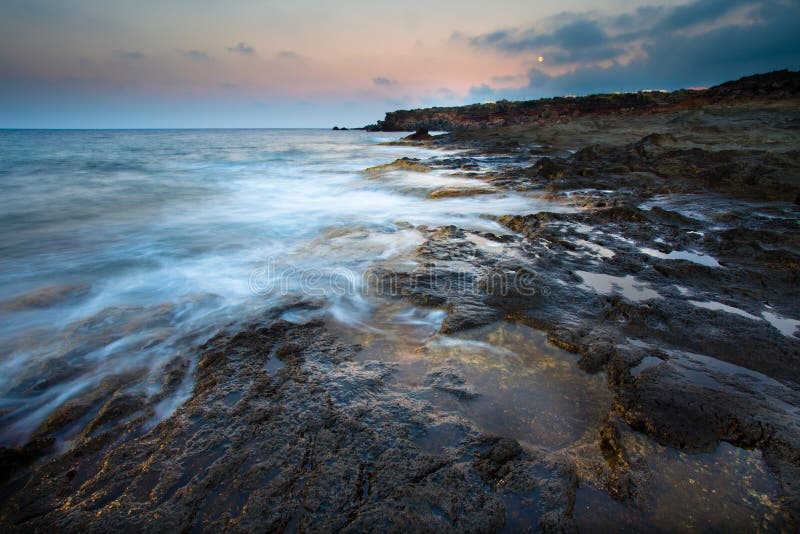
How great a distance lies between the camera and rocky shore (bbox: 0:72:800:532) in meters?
1.43

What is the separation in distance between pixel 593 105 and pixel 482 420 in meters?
52.1

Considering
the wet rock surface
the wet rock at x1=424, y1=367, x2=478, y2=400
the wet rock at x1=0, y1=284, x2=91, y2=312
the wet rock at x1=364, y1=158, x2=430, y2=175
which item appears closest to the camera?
the wet rock surface

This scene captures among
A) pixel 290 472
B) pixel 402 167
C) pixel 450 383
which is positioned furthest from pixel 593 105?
pixel 290 472

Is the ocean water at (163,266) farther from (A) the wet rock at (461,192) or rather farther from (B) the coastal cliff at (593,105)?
(B) the coastal cliff at (593,105)

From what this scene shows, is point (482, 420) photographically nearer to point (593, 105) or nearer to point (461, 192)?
point (461, 192)

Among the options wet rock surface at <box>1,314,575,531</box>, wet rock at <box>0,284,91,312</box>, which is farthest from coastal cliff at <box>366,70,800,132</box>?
wet rock at <box>0,284,91,312</box>

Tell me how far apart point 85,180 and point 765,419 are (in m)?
18.6

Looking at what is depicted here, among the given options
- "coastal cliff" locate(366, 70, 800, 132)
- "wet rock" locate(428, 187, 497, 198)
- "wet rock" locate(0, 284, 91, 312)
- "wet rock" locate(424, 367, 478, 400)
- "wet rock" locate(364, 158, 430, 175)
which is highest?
"coastal cliff" locate(366, 70, 800, 132)

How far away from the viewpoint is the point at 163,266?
4770 mm

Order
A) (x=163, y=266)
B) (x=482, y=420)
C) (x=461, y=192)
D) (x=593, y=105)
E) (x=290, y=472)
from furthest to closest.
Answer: (x=593, y=105) < (x=461, y=192) < (x=163, y=266) < (x=482, y=420) < (x=290, y=472)

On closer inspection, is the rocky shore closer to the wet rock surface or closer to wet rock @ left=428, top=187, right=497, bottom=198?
the wet rock surface

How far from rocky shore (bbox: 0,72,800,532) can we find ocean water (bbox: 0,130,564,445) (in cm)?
28

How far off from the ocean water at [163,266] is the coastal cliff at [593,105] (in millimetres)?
26787

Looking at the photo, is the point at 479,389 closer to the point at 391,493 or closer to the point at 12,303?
the point at 391,493
